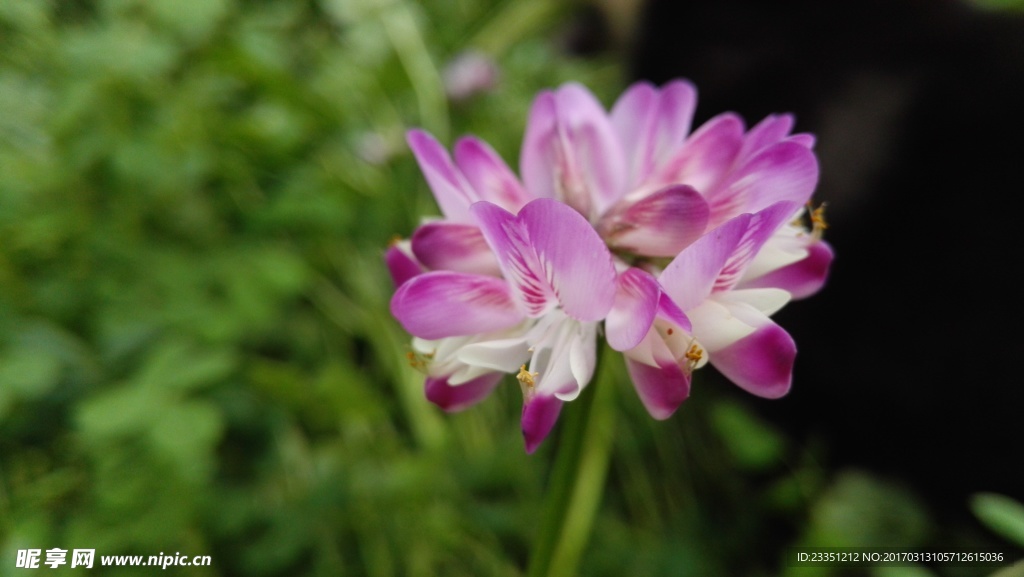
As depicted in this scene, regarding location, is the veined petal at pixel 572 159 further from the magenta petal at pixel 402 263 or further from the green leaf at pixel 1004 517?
the green leaf at pixel 1004 517

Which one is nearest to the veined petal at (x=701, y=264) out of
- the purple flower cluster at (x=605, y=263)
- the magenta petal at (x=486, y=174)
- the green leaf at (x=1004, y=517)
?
the purple flower cluster at (x=605, y=263)

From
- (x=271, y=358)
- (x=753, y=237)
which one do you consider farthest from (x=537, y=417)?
(x=271, y=358)

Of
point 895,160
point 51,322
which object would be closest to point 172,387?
point 51,322

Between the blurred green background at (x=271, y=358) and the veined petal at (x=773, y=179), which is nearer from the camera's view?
the veined petal at (x=773, y=179)

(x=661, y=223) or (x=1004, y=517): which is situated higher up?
(x=661, y=223)

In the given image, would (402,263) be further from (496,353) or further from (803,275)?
(803,275)

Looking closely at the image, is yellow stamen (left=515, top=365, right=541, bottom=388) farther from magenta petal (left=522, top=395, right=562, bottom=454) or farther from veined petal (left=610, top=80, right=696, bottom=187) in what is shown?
veined petal (left=610, top=80, right=696, bottom=187)

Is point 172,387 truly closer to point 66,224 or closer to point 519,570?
point 66,224
